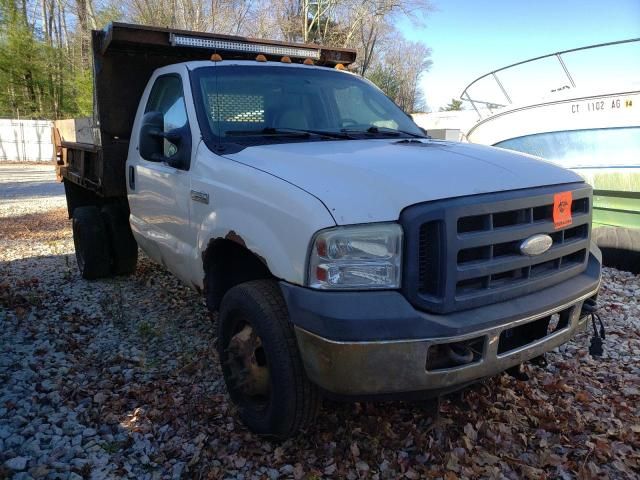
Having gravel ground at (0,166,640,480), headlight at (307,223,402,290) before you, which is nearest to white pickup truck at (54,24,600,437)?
headlight at (307,223,402,290)

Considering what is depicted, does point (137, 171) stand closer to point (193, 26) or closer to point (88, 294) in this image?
point (88, 294)

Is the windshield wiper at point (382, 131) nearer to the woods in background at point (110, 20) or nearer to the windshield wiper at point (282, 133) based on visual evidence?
the windshield wiper at point (282, 133)

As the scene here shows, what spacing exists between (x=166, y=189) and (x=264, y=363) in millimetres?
1658

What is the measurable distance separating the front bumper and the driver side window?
1.88 metres

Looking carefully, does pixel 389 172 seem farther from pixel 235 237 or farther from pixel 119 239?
pixel 119 239


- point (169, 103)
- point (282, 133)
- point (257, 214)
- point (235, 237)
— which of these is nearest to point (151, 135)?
point (169, 103)

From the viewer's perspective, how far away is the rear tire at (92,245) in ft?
18.2

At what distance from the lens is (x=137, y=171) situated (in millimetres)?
4359

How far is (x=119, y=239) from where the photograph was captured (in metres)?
5.63

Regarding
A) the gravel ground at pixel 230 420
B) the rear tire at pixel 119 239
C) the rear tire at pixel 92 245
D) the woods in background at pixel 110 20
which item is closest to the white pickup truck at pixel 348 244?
the gravel ground at pixel 230 420

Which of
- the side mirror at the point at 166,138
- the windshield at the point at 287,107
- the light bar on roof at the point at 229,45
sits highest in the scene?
the light bar on roof at the point at 229,45

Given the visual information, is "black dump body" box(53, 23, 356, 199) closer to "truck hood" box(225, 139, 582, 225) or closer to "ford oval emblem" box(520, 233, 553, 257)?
"truck hood" box(225, 139, 582, 225)

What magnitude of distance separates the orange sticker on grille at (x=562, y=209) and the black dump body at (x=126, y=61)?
10.5ft

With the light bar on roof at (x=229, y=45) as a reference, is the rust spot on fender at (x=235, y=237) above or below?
below
